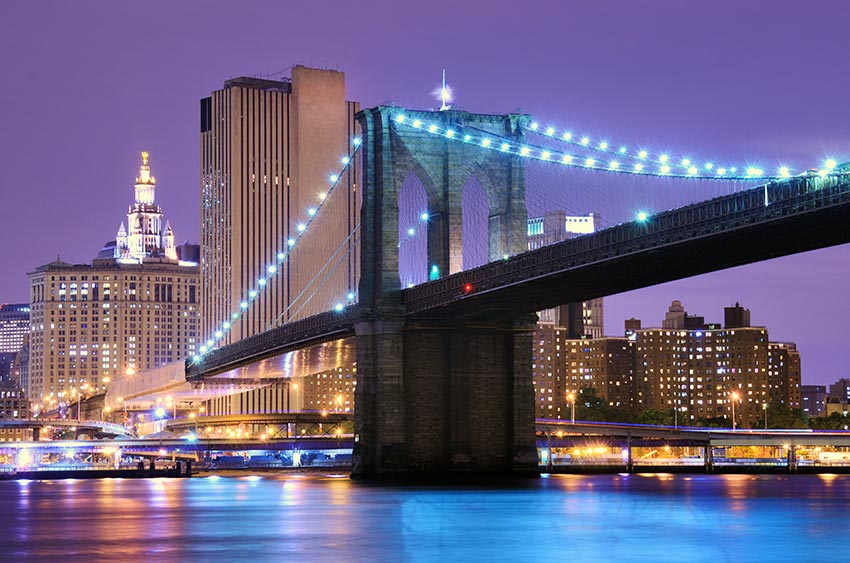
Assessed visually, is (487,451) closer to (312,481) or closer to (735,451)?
(312,481)

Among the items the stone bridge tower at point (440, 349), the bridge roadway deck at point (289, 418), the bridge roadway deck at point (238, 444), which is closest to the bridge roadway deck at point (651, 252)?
the stone bridge tower at point (440, 349)

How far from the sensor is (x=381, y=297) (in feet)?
269

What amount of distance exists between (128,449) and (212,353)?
2191cm

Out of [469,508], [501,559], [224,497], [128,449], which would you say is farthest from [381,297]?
[128,449]

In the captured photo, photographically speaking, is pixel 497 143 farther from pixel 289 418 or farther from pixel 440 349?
pixel 289 418

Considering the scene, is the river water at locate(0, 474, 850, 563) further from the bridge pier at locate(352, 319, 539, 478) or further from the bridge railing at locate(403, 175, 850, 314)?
the bridge railing at locate(403, 175, 850, 314)

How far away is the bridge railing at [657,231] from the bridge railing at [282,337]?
9164 mm

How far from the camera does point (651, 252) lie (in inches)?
2450

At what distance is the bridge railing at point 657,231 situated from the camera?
177ft

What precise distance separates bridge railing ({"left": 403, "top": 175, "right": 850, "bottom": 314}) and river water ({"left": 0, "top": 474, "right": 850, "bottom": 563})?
967 cm

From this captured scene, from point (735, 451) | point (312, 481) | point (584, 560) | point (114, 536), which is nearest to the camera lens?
point (584, 560)

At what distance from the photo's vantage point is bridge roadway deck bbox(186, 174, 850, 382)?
55.1 metres

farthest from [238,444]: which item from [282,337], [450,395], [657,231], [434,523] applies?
[434,523]

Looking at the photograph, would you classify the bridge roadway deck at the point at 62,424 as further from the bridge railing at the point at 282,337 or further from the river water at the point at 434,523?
the river water at the point at 434,523
